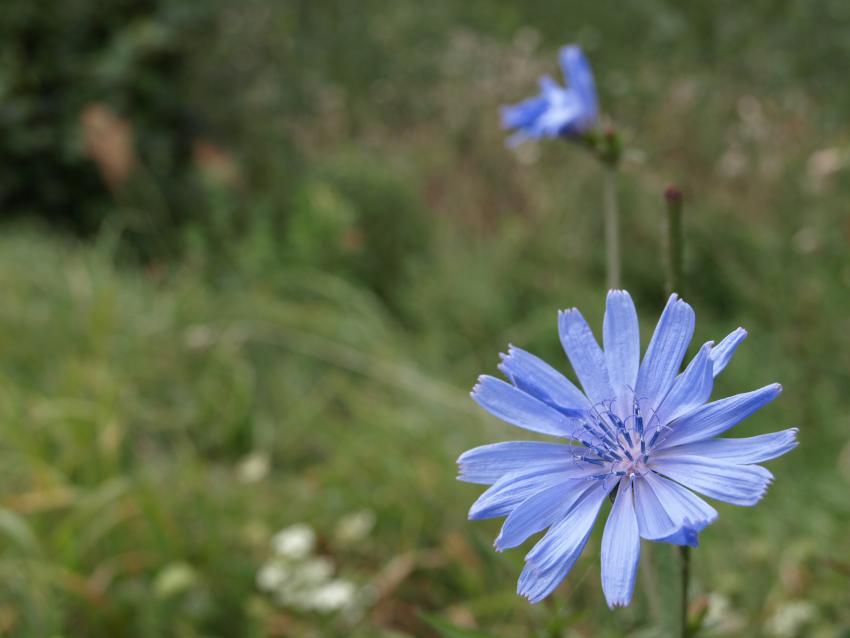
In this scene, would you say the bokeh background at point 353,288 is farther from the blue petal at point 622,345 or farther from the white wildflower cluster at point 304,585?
the blue petal at point 622,345

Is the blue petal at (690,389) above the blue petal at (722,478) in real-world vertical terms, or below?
above

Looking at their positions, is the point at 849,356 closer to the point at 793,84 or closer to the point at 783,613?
the point at 783,613

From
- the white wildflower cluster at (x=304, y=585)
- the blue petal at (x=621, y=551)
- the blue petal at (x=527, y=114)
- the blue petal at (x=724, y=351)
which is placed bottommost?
the blue petal at (x=621, y=551)

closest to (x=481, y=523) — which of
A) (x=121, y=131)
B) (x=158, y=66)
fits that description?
(x=121, y=131)

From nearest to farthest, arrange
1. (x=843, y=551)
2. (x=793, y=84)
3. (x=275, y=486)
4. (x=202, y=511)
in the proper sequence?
(x=843, y=551) < (x=202, y=511) < (x=275, y=486) < (x=793, y=84)

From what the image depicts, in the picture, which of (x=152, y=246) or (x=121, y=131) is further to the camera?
(x=152, y=246)

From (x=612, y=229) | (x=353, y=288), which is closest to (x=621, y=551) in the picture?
(x=612, y=229)

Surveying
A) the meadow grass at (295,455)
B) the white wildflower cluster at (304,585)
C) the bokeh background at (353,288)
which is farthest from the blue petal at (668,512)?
the white wildflower cluster at (304,585)

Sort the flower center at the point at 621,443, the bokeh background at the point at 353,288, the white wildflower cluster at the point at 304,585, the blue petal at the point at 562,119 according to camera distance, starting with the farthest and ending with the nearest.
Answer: the bokeh background at the point at 353,288, the white wildflower cluster at the point at 304,585, the blue petal at the point at 562,119, the flower center at the point at 621,443

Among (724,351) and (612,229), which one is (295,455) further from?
(724,351)
